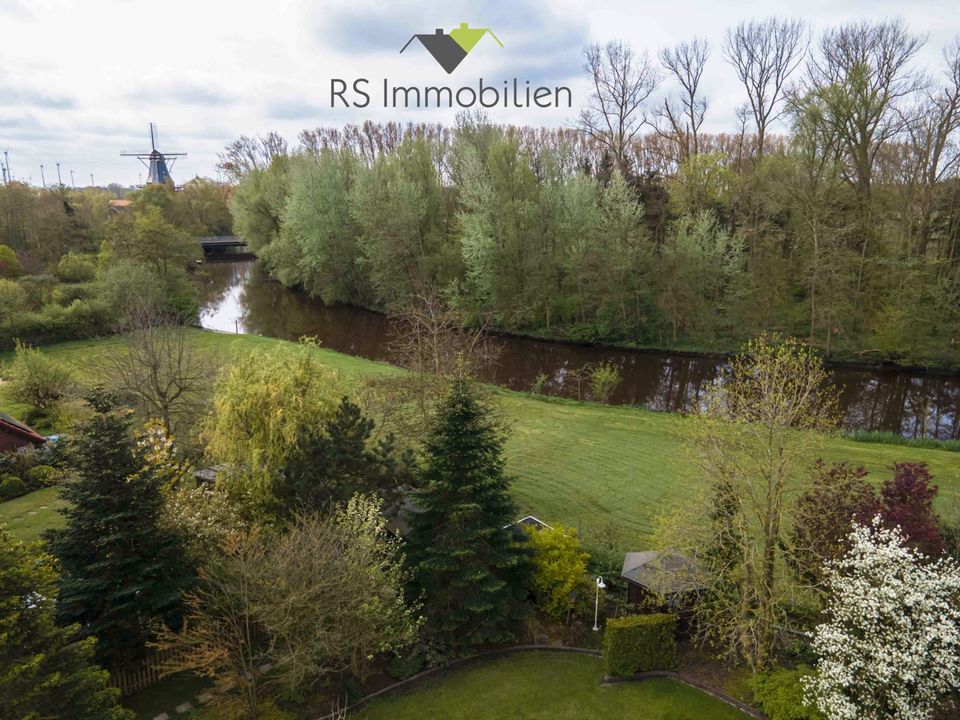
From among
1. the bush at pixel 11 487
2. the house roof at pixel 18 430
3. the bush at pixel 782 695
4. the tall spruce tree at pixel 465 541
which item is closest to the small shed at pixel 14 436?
the house roof at pixel 18 430

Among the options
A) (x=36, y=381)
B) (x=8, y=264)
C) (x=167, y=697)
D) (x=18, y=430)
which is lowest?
(x=167, y=697)

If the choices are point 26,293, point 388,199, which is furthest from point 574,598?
point 26,293

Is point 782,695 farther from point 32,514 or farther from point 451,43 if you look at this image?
point 451,43

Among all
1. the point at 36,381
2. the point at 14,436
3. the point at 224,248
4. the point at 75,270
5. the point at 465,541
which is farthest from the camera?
the point at 224,248

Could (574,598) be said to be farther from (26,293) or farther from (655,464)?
(26,293)

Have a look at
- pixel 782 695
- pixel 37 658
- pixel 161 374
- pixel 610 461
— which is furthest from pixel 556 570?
pixel 161 374
